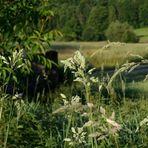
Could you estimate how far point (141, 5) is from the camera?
3595 inches

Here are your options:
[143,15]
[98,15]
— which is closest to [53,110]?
[98,15]

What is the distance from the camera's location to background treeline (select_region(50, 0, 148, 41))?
89375 mm

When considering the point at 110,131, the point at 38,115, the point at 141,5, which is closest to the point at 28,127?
the point at 38,115

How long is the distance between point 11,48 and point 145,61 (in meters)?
2.85

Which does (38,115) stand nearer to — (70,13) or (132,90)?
(132,90)

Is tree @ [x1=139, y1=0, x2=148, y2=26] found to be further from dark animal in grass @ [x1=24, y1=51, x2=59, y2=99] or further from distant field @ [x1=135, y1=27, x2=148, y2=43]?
dark animal in grass @ [x1=24, y1=51, x2=59, y2=99]

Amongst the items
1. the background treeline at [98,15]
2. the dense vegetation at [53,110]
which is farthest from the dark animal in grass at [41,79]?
the background treeline at [98,15]

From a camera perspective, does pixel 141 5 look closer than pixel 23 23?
No

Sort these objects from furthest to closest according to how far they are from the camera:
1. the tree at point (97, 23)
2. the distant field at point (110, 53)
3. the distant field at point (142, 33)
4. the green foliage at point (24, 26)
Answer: the tree at point (97, 23) → the distant field at point (142, 33) → the green foliage at point (24, 26) → the distant field at point (110, 53)

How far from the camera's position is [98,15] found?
301ft

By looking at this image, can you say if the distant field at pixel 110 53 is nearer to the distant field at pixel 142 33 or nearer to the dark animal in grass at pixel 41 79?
the dark animal in grass at pixel 41 79

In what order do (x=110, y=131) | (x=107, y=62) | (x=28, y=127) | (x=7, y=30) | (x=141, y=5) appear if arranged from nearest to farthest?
(x=110, y=131)
(x=28, y=127)
(x=7, y=30)
(x=107, y=62)
(x=141, y=5)

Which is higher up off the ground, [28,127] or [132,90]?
[28,127]

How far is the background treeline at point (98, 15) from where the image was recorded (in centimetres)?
8938
